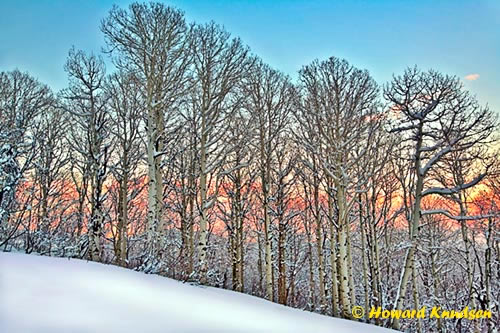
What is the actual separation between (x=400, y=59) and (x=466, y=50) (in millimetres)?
2027

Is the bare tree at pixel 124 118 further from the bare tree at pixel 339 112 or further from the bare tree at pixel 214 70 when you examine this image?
the bare tree at pixel 339 112

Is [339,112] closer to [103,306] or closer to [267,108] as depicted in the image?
[267,108]

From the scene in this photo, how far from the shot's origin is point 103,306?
11.4 feet

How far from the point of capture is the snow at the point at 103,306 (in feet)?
9.58

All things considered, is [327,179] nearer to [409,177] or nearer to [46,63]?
[409,177]

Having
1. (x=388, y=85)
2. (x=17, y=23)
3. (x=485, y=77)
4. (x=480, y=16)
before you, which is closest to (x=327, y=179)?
(x=388, y=85)

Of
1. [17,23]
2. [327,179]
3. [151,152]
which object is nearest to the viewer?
[17,23]

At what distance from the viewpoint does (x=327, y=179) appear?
14.1m

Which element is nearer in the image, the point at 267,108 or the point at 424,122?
the point at 424,122

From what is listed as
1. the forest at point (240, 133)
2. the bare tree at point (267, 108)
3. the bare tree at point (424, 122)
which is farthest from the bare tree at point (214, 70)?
the bare tree at point (424, 122)

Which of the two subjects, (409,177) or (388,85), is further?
(409,177)

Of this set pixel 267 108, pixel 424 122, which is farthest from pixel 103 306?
pixel 267 108

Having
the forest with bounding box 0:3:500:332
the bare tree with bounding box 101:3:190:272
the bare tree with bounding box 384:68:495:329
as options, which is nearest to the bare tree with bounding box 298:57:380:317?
the forest with bounding box 0:3:500:332

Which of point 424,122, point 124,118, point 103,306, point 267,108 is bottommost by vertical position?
point 103,306
